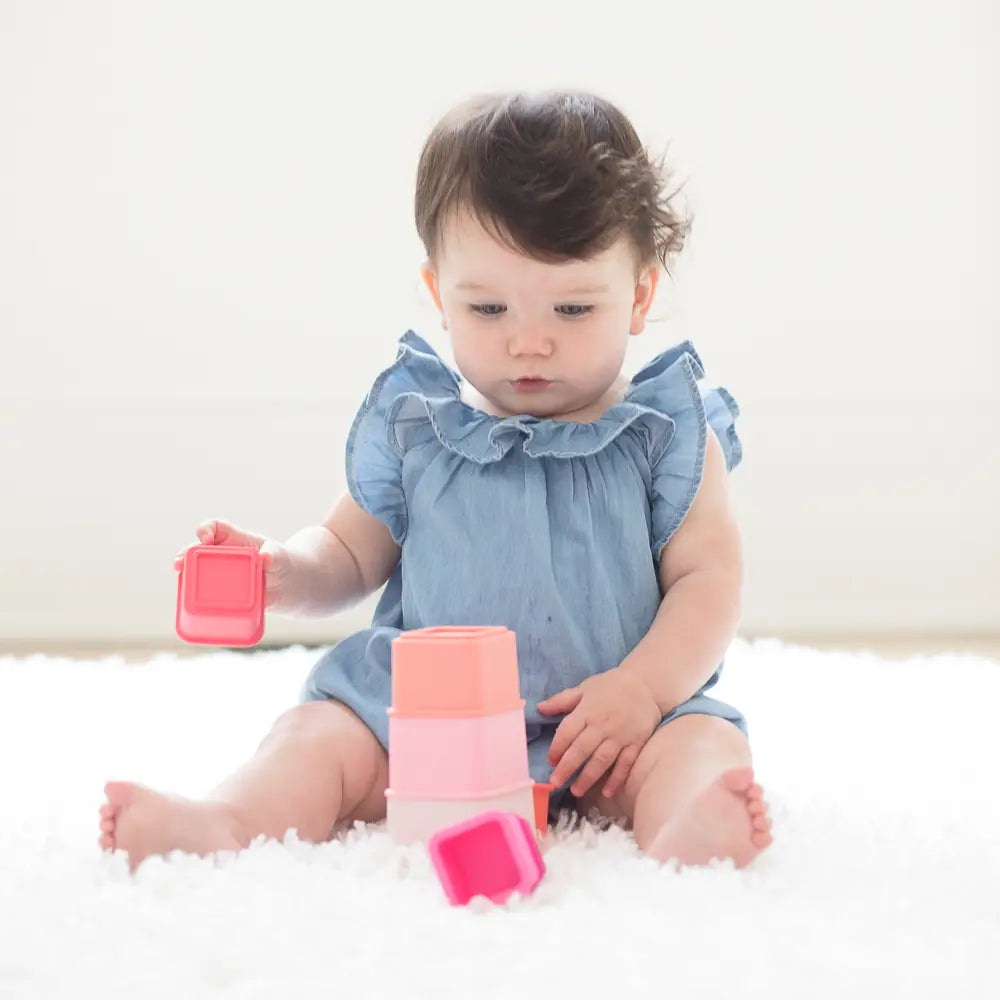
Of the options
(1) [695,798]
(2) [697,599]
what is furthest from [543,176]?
(1) [695,798]

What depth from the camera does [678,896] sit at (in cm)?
68

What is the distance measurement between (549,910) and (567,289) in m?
0.46

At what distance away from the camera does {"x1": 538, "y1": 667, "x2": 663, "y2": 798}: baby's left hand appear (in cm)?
89

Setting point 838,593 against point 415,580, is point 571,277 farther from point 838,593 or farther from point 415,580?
point 838,593

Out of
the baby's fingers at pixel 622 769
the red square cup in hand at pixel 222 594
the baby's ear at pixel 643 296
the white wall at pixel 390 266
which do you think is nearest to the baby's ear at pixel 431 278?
the baby's ear at pixel 643 296

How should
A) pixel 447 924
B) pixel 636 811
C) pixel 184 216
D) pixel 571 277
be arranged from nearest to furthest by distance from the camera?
pixel 447 924 < pixel 636 811 < pixel 571 277 < pixel 184 216

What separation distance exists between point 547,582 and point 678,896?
325 mm

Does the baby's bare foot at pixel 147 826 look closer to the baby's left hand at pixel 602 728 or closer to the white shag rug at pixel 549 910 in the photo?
the white shag rug at pixel 549 910

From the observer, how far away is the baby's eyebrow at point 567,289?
0.97 meters

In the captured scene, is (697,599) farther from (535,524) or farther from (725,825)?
(725,825)

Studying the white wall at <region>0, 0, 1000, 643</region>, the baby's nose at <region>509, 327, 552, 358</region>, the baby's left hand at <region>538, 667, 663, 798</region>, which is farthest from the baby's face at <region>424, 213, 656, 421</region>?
the white wall at <region>0, 0, 1000, 643</region>

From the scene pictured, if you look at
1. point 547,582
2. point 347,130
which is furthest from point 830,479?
point 547,582

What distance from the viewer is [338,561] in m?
1.06

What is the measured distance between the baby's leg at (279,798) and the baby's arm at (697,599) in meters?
0.20
